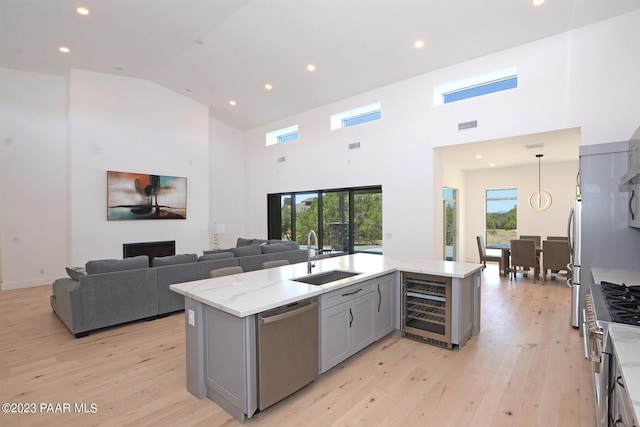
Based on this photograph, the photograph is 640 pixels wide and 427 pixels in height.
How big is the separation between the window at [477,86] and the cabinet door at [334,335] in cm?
494

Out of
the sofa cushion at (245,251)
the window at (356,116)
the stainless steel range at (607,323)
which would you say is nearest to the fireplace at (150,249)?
the sofa cushion at (245,251)

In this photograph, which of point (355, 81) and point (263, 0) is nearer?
point (263, 0)

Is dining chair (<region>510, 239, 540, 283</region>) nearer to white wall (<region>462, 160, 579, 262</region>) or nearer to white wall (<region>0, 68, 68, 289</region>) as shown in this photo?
white wall (<region>462, 160, 579, 262</region>)

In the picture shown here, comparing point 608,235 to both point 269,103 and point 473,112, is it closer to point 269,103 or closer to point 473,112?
point 473,112

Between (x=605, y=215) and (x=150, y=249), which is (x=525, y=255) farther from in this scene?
(x=150, y=249)

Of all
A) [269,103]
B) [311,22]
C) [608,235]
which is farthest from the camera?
[269,103]

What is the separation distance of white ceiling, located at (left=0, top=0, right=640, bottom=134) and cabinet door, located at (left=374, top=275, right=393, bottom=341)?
3.86 meters

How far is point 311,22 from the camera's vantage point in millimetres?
4992

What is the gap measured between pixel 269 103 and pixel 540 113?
6003 mm

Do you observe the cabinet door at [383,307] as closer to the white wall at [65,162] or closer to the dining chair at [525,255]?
the dining chair at [525,255]

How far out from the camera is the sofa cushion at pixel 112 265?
407cm

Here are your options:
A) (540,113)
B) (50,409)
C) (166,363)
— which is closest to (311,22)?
(540,113)

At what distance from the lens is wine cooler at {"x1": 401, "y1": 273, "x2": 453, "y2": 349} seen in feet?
11.4

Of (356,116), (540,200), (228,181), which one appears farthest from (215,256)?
(540,200)
